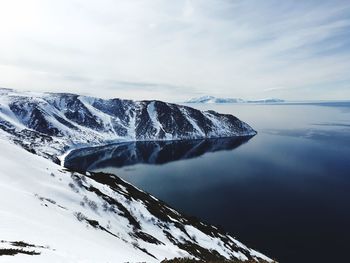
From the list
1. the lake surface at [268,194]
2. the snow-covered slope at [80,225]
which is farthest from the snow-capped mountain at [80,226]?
the lake surface at [268,194]

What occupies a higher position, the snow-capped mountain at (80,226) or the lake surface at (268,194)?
the snow-capped mountain at (80,226)

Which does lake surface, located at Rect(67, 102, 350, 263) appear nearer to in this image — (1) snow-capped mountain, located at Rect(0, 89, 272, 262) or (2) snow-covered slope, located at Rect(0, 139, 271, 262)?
(1) snow-capped mountain, located at Rect(0, 89, 272, 262)

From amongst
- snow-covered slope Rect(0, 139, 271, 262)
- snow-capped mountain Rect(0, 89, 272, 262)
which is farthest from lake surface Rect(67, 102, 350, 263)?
snow-covered slope Rect(0, 139, 271, 262)

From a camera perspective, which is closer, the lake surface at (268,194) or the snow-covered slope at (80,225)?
the snow-covered slope at (80,225)

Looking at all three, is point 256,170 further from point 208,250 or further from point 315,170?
point 208,250

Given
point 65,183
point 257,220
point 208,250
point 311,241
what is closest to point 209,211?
point 257,220

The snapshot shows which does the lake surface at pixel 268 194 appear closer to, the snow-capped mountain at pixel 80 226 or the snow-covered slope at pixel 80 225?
the snow-capped mountain at pixel 80 226

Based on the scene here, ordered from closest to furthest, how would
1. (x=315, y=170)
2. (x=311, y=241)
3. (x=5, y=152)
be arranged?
(x=5, y=152)
(x=311, y=241)
(x=315, y=170)

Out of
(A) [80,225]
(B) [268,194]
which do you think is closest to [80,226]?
(A) [80,225]

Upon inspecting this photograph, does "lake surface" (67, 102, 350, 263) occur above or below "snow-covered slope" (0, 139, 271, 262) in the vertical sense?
below
